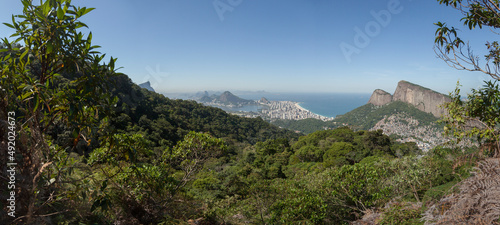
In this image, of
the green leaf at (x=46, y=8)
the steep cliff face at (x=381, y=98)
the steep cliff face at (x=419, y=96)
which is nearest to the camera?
the green leaf at (x=46, y=8)

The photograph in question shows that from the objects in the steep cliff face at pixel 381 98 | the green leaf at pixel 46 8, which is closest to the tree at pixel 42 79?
the green leaf at pixel 46 8

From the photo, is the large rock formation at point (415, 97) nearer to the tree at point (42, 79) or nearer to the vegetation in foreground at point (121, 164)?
the vegetation in foreground at point (121, 164)

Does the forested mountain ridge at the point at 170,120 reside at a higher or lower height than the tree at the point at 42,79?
lower

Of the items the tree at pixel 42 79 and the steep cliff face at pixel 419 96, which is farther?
the steep cliff face at pixel 419 96

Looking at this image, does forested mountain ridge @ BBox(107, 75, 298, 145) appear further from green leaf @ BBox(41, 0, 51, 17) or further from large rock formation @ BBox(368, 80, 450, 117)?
large rock formation @ BBox(368, 80, 450, 117)

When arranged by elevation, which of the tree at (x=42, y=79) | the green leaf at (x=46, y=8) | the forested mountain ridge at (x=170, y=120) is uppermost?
the green leaf at (x=46, y=8)

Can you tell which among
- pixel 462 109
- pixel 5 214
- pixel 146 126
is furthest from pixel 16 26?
pixel 146 126

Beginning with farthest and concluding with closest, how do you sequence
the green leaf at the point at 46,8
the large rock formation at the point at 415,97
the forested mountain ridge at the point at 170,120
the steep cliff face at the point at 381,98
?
the steep cliff face at the point at 381,98 < the large rock formation at the point at 415,97 < the forested mountain ridge at the point at 170,120 < the green leaf at the point at 46,8

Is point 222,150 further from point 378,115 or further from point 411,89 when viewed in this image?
point 411,89

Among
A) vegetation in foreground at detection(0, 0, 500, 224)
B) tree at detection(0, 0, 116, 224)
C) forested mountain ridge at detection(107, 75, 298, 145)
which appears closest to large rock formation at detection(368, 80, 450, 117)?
forested mountain ridge at detection(107, 75, 298, 145)
